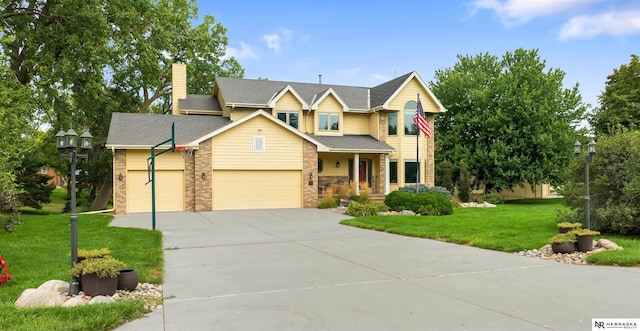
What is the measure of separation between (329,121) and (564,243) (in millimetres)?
17725

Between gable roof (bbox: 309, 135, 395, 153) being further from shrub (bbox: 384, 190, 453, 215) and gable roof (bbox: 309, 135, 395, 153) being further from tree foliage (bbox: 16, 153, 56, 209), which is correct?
tree foliage (bbox: 16, 153, 56, 209)

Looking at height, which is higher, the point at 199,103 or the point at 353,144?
the point at 199,103

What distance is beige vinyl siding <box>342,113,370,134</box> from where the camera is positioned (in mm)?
26984

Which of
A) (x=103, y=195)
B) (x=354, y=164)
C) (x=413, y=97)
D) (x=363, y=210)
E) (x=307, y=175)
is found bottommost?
(x=103, y=195)

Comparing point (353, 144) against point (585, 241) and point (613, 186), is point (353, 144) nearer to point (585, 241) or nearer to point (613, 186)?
point (613, 186)

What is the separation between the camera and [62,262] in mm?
8758

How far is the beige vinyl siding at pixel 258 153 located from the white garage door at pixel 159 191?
5.87 ft

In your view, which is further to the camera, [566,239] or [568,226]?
[568,226]

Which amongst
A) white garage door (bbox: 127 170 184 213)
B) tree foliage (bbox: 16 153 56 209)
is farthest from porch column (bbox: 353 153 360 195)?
tree foliage (bbox: 16 153 56 209)

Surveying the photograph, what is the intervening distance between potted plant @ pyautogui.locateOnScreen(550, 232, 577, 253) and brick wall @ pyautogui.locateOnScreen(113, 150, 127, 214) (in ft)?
57.4

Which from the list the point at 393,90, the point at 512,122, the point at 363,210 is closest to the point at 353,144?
the point at 393,90

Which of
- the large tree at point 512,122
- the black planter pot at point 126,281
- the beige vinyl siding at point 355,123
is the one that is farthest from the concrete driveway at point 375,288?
the large tree at point 512,122

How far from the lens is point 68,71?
2095 centimetres

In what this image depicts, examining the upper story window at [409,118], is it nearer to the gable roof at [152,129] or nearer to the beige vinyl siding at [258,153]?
the beige vinyl siding at [258,153]
